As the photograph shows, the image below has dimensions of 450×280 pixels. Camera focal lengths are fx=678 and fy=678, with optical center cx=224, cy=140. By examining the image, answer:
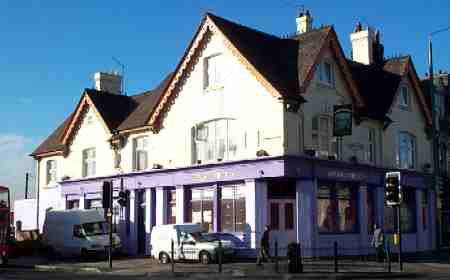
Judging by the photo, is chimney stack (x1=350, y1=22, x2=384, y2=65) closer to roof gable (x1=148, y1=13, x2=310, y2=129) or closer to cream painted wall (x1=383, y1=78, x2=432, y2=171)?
cream painted wall (x1=383, y1=78, x2=432, y2=171)

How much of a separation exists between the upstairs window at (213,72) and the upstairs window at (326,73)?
4.82 m

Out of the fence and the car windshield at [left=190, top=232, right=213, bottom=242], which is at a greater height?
the car windshield at [left=190, top=232, right=213, bottom=242]

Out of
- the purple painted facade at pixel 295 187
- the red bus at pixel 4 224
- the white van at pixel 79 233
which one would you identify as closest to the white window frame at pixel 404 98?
the purple painted facade at pixel 295 187

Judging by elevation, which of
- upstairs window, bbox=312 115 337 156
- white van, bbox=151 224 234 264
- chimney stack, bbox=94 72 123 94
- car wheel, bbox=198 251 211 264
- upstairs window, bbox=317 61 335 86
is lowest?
car wheel, bbox=198 251 211 264

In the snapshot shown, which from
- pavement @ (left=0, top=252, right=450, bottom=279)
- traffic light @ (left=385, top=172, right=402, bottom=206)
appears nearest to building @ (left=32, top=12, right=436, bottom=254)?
pavement @ (left=0, top=252, right=450, bottom=279)

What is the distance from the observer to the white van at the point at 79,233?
3547 cm

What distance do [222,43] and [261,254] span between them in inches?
426

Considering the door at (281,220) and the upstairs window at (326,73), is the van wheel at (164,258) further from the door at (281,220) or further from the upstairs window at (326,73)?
the upstairs window at (326,73)

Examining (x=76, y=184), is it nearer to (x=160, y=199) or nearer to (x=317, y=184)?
(x=160, y=199)

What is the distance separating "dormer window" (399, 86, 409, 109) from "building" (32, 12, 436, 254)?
0.11 metres

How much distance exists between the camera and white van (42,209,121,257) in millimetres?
35469

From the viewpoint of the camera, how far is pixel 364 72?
39062mm

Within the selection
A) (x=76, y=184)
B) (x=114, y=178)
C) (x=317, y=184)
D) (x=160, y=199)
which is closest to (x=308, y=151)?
(x=317, y=184)

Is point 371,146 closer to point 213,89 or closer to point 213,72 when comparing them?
point 213,89
